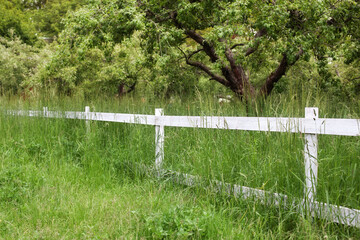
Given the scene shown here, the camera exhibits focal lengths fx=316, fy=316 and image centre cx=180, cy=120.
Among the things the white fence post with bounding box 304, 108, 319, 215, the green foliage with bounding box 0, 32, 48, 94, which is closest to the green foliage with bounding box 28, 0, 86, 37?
the green foliage with bounding box 0, 32, 48, 94

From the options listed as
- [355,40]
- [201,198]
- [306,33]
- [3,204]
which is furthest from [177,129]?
[355,40]

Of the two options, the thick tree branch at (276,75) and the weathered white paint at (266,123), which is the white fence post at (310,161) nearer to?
the weathered white paint at (266,123)

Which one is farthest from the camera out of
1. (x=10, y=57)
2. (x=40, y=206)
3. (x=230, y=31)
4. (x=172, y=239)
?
(x=10, y=57)

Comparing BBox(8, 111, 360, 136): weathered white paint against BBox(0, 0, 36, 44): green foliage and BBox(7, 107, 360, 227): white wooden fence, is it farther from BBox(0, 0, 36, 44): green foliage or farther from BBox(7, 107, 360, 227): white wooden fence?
BBox(0, 0, 36, 44): green foliage

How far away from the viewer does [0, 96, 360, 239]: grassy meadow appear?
290cm

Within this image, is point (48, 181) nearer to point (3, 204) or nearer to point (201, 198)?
point (3, 204)

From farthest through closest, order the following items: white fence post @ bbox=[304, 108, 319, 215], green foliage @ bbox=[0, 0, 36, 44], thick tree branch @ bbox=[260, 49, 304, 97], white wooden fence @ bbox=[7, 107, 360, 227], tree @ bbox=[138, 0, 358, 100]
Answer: green foliage @ bbox=[0, 0, 36, 44] → thick tree branch @ bbox=[260, 49, 304, 97] → tree @ bbox=[138, 0, 358, 100] → white fence post @ bbox=[304, 108, 319, 215] → white wooden fence @ bbox=[7, 107, 360, 227]

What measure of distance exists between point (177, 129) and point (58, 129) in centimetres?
292

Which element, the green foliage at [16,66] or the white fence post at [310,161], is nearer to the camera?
the white fence post at [310,161]

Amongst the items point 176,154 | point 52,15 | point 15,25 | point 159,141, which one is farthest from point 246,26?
point 52,15

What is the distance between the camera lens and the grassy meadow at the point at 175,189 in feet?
9.52

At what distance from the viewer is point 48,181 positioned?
448cm

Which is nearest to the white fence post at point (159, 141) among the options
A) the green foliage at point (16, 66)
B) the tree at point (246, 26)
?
the tree at point (246, 26)

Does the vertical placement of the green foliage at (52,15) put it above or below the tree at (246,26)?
above
